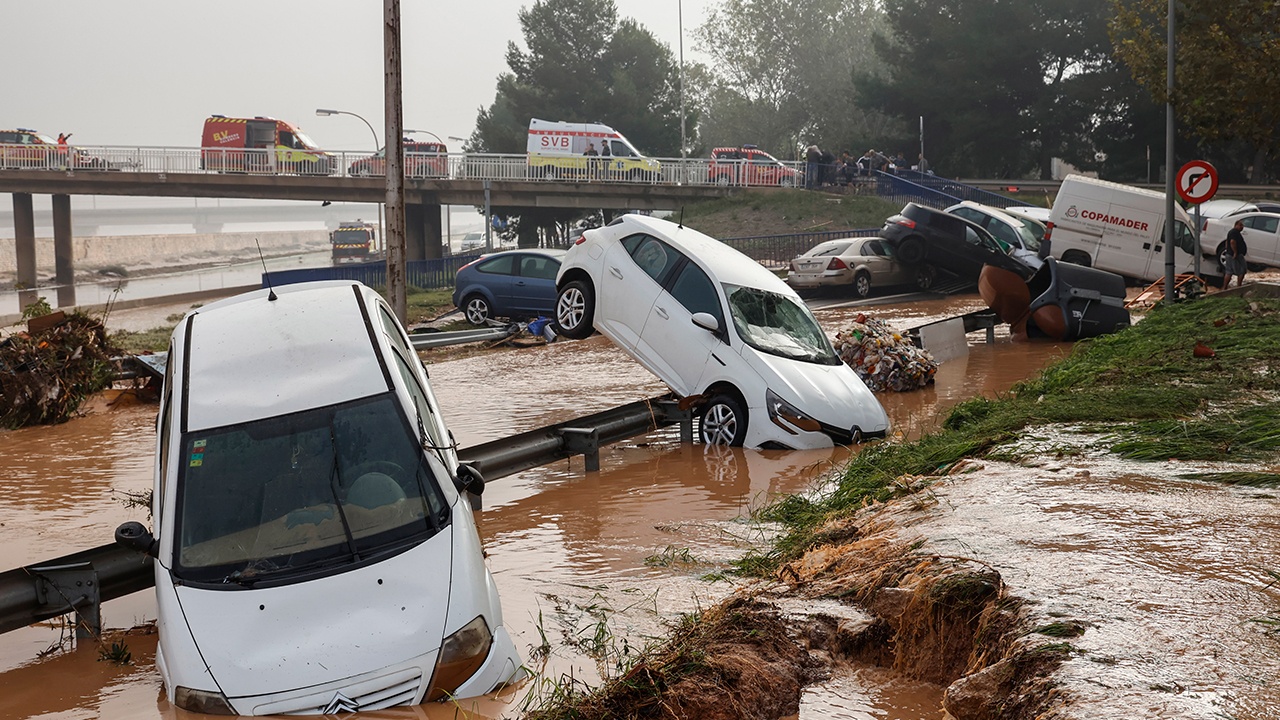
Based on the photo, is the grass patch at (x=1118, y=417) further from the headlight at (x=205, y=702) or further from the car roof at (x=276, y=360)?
the headlight at (x=205, y=702)

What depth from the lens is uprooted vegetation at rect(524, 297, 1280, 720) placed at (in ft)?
16.4

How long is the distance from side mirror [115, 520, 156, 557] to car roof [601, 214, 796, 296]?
7.27 metres

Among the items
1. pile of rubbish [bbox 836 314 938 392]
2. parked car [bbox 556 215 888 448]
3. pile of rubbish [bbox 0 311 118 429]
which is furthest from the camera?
pile of rubbish [bbox 836 314 938 392]

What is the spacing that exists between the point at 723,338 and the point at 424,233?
50.3 metres

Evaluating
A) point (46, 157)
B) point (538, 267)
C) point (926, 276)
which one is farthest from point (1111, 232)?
point (46, 157)

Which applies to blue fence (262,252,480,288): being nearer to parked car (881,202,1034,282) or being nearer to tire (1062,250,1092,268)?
parked car (881,202,1034,282)

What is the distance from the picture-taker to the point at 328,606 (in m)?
5.59

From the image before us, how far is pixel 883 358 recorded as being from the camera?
1585 centimetres

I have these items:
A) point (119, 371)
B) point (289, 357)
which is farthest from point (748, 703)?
point (119, 371)

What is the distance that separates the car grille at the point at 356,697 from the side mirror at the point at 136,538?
47.5 inches

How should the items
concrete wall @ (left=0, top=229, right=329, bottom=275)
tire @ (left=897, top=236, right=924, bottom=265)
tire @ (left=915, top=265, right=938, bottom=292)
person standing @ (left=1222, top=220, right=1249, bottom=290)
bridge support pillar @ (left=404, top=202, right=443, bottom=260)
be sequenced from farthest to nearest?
concrete wall @ (left=0, top=229, right=329, bottom=275), bridge support pillar @ (left=404, top=202, right=443, bottom=260), tire @ (left=915, top=265, right=938, bottom=292), tire @ (left=897, top=236, right=924, bottom=265), person standing @ (left=1222, top=220, right=1249, bottom=290)

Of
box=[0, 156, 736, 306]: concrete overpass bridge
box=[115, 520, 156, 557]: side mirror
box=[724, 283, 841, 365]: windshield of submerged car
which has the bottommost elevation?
box=[115, 520, 156, 557]: side mirror

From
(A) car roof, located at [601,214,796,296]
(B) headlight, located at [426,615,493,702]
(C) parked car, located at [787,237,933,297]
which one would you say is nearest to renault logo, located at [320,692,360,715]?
(B) headlight, located at [426,615,493,702]

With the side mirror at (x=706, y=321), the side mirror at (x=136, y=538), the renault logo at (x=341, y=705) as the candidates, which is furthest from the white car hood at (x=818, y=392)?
the renault logo at (x=341, y=705)
